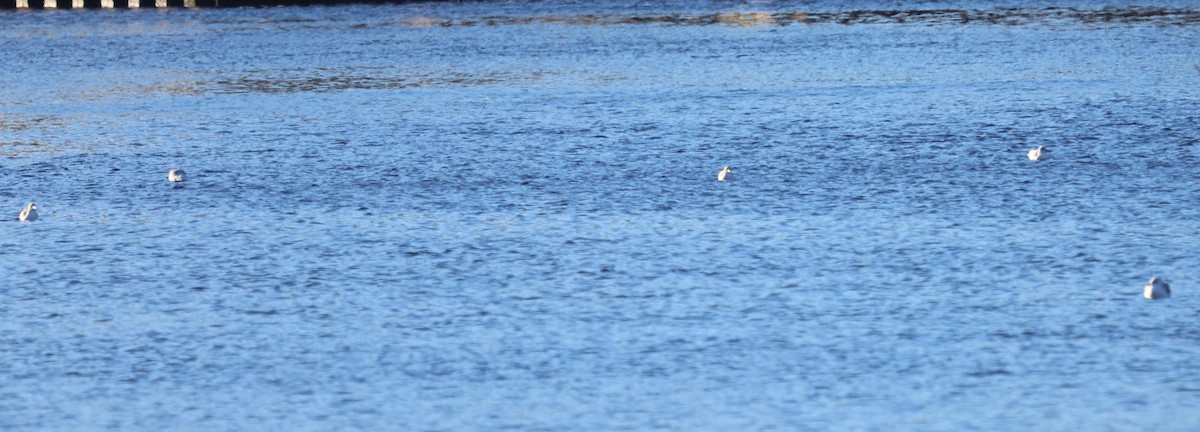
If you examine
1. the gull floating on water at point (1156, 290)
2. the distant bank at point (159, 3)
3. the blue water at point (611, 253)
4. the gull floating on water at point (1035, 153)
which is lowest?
the distant bank at point (159, 3)

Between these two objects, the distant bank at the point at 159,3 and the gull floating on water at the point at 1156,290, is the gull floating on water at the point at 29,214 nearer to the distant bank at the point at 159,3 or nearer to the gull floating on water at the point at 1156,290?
the gull floating on water at the point at 1156,290

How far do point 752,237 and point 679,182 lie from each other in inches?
66.2

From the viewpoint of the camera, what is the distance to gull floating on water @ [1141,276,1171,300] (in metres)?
6.01

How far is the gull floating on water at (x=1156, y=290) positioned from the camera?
237 inches

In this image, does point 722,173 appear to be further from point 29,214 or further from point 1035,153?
point 29,214

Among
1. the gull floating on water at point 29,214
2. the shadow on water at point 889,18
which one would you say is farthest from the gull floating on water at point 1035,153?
the shadow on water at point 889,18

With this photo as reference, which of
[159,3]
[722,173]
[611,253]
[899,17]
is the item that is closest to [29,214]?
[611,253]

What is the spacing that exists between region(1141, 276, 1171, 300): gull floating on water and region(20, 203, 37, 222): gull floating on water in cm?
516

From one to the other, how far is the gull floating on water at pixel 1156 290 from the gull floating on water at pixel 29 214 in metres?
5.16

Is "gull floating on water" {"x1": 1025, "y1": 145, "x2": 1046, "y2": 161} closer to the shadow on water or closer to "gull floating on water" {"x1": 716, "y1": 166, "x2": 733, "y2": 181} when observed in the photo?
"gull floating on water" {"x1": 716, "y1": 166, "x2": 733, "y2": 181}

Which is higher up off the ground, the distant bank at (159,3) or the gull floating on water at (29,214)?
the gull floating on water at (29,214)

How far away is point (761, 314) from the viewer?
592cm

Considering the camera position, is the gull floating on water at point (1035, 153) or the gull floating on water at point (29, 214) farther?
the gull floating on water at point (1035, 153)

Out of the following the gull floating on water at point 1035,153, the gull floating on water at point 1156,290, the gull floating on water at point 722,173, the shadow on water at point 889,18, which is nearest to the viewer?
the gull floating on water at point 1156,290
